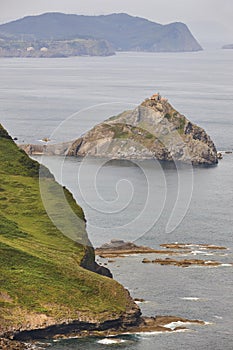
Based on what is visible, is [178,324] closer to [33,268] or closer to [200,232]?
[33,268]

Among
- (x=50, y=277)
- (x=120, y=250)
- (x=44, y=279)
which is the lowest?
(x=120, y=250)

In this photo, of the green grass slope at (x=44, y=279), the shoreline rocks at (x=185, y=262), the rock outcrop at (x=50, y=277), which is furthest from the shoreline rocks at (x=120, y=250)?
the green grass slope at (x=44, y=279)

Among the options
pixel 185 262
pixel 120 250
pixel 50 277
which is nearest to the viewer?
pixel 50 277

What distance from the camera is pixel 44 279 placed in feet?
416

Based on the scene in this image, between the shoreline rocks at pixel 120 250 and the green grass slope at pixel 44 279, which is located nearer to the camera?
the green grass slope at pixel 44 279

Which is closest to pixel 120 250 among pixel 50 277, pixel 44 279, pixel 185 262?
pixel 185 262

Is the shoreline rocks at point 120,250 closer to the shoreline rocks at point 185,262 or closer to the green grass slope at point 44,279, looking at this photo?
the shoreline rocks at point 185,262

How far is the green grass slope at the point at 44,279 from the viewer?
392 ft

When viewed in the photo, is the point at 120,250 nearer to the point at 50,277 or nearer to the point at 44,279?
the point at 50,277

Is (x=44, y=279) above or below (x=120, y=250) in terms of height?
above

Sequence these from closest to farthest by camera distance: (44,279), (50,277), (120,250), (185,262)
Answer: (44,279)
(50,277)
(185,262)
(120,250)

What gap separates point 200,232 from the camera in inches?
7028

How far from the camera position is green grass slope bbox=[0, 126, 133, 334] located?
392ft

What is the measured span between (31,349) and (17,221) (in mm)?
39371
